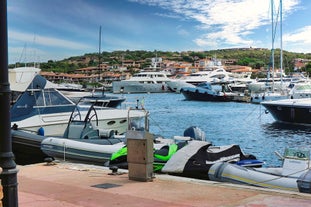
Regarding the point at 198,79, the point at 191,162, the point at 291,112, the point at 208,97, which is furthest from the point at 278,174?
the point at 198,79

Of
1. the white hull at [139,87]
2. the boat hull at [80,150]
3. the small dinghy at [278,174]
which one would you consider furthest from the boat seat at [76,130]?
the white hull at [139,87]

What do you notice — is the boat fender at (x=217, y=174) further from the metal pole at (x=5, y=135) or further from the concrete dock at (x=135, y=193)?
the metal pole at (x=5, y=135)

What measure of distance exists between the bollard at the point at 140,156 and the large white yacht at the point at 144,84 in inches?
4258

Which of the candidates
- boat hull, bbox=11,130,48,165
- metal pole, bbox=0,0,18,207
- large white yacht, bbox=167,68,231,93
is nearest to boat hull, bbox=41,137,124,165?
boat hull, bbox=11,130,48,165

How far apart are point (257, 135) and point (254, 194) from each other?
2341 cm

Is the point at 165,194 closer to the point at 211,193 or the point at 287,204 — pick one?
the point at 211,193

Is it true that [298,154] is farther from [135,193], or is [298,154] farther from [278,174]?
[135,193]

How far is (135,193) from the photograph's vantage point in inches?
286

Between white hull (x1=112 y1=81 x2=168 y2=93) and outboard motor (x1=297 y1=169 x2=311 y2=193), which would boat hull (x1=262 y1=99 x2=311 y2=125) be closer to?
outboard motor (x1=297 y1=169 x2=311 y2=193)

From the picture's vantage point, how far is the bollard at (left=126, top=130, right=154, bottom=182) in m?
8.35

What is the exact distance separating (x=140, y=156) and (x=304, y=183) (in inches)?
136

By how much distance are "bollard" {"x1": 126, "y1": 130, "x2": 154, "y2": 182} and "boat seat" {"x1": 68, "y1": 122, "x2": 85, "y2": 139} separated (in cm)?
679

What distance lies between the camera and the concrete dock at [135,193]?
650 cm

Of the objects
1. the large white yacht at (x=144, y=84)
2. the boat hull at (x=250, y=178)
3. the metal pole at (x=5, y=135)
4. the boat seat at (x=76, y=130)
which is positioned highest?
the large white yacht at (x=144, y=84)
